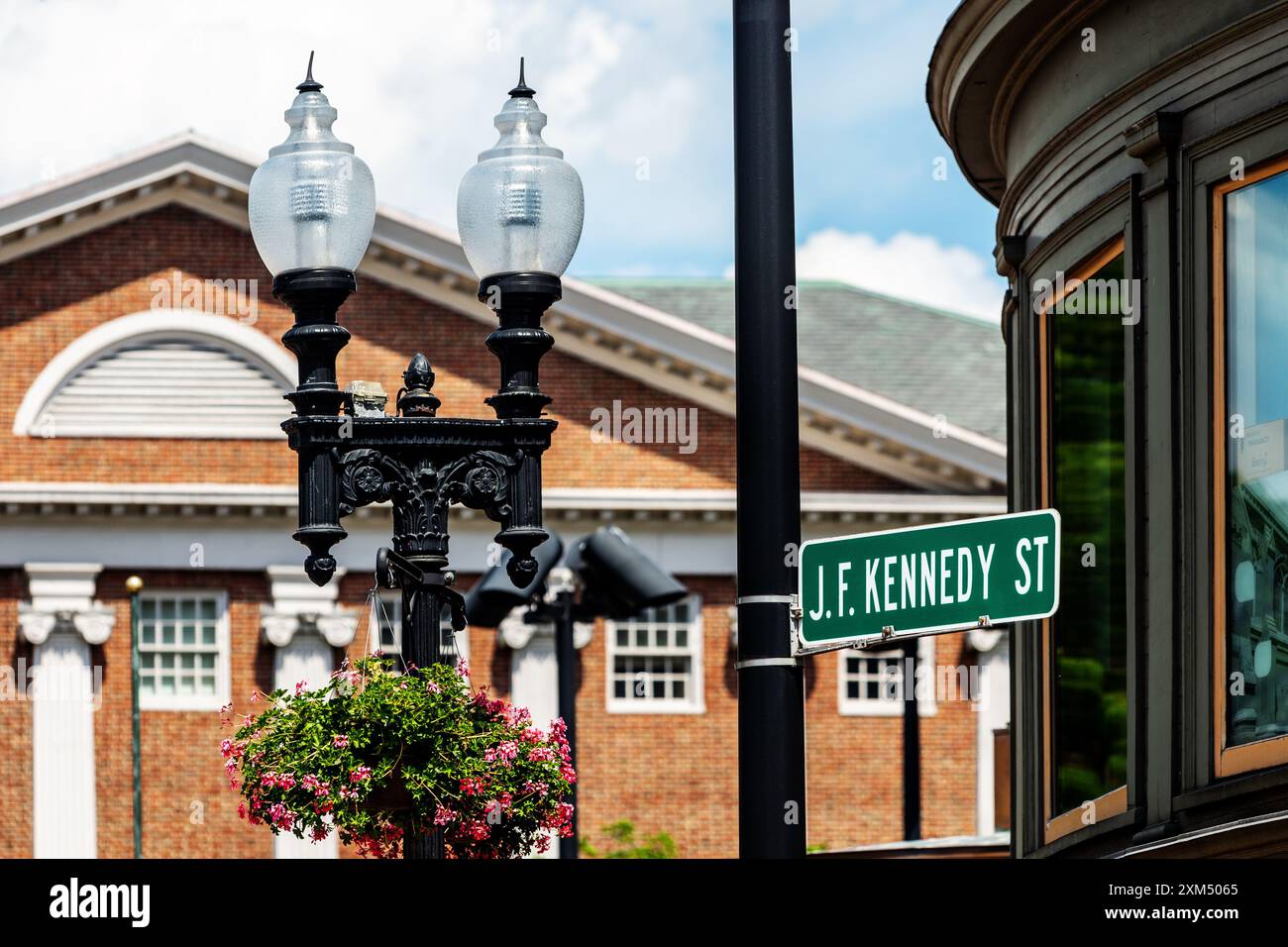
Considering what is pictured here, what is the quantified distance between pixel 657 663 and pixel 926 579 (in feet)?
103

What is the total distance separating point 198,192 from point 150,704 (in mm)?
8390

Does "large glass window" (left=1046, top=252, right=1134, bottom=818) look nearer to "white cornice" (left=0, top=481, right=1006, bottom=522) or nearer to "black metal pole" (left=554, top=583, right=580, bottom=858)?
"black metal pole" (left=554, top=583, right=580, bottom=858)

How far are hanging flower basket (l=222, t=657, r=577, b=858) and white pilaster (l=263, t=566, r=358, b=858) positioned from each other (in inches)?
1119

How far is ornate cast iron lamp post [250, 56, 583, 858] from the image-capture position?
8.86 m

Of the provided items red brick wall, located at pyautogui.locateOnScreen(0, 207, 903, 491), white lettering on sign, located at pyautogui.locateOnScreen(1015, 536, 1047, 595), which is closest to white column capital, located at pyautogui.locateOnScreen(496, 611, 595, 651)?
red brick wall, located at pyautogui.locateOnScreen(0, 207, 903, 491)

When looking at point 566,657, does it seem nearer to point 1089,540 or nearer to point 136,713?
point 1089,540

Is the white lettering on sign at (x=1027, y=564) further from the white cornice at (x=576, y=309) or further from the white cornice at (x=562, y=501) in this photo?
the white cornice at (x=576, y=309)

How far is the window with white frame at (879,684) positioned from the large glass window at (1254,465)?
89.1 ft

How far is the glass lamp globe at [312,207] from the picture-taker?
890 cm

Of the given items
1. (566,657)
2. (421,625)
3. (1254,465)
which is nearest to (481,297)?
(421,625)

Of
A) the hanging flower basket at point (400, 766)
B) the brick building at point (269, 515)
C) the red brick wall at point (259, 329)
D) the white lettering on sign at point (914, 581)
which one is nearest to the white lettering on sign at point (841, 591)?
the white lettering on sign at point (914, 581)

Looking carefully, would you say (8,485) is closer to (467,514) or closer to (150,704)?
(150,704)

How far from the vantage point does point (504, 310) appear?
353 inches
